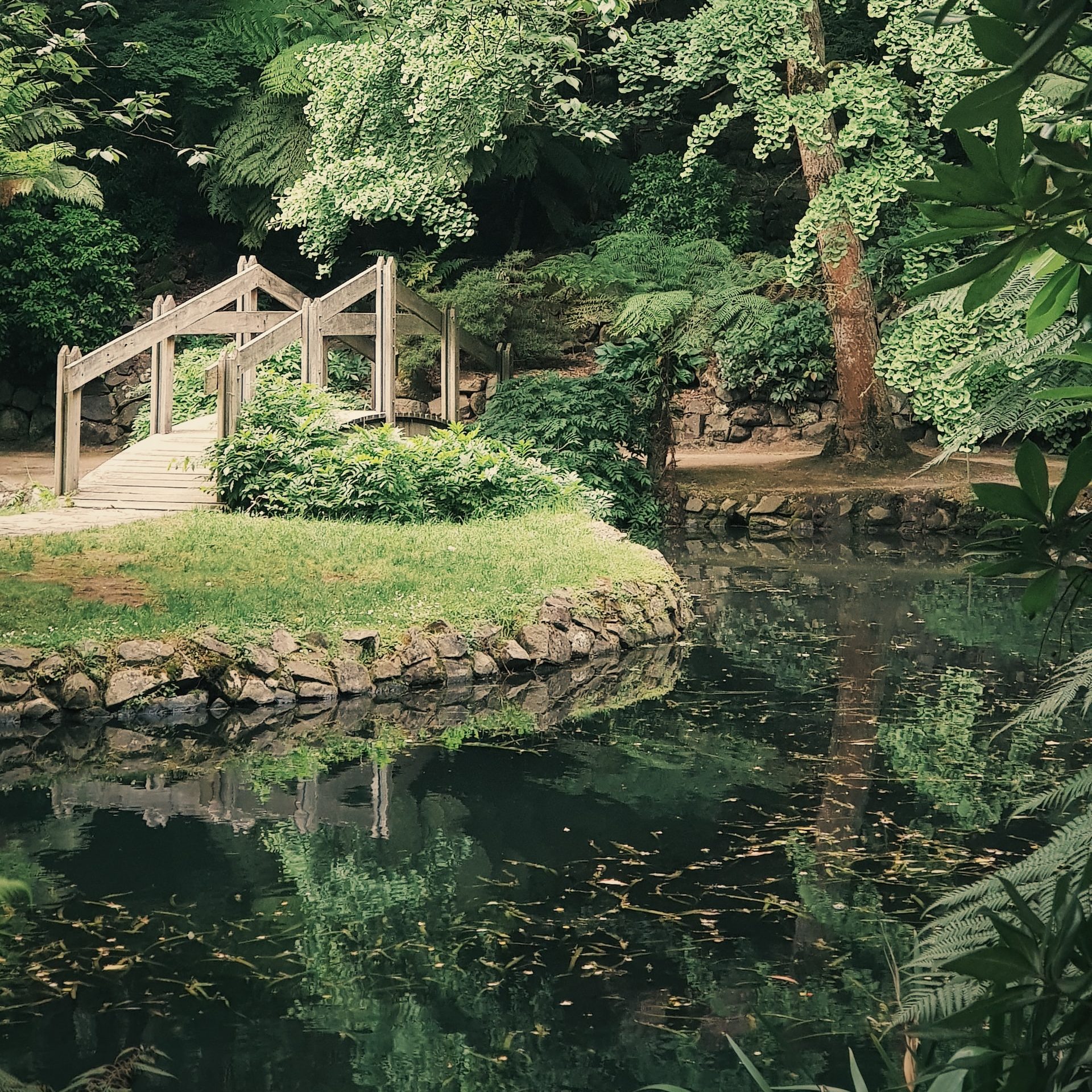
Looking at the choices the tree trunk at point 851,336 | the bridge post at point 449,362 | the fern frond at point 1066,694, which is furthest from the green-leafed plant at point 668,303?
the fern frond at point 1066,694

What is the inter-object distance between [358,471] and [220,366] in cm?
141

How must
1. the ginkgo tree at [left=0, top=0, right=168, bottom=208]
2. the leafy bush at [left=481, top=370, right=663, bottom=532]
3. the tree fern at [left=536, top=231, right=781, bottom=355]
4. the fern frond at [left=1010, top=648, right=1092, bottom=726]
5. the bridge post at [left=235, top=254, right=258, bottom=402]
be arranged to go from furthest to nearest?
the bridge post at [left=235, top=254, right=258, bottom=402], the tree fern at [left=536, top=231, right=781, bottom=355], the leafy bush at [left=481, top=370, right=663, bottom=532], the ginkgo tree at [left=0, top=0, right=168, bottom=208], the fern frond at [left=1010, top=648, right=1092, bottom=726]

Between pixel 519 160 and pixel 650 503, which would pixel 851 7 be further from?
pixel 650 503

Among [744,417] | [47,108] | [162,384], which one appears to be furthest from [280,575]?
[744,417]

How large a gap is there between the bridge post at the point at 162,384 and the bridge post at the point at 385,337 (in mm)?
1912

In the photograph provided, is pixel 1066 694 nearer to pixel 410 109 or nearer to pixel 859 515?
pixel 859 515

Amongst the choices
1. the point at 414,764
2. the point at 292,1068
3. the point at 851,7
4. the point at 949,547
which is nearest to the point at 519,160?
the point at 851,7

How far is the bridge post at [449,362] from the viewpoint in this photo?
1410cm

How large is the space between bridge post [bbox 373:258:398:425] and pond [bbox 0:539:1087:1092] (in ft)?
20.6

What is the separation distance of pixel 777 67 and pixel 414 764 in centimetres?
1400

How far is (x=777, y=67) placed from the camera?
17312mm

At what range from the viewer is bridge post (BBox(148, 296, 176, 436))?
38.1ft

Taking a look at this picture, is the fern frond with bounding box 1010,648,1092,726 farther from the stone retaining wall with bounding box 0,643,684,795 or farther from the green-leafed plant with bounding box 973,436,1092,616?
the stone retaining wall with bounding box 0,643,684,795

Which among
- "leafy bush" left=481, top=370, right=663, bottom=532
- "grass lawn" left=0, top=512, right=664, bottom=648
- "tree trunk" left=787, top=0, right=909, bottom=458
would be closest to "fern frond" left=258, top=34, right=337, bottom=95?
"leafy bush" left=481, top=370, right=663, bottom=532
